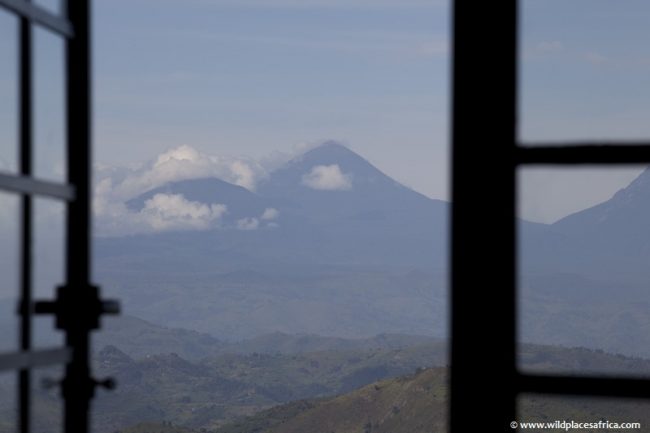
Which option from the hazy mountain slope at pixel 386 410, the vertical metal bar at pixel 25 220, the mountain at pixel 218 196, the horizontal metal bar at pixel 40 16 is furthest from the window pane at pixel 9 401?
the mountain at pixel 218 196

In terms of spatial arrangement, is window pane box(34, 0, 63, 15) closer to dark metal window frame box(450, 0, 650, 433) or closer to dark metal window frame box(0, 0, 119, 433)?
dark metal window frame box(0, 0, 119, 433)

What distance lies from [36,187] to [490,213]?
2.67 ft

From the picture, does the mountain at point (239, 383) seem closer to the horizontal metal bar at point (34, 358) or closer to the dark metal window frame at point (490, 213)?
the horizontal metal bar at point (34, 358)

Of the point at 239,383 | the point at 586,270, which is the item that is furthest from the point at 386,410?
the point at 586,270

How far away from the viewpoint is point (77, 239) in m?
2.19

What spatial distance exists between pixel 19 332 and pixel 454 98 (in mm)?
896

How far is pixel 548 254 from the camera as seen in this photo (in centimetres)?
203

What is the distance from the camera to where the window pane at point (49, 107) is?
2098 millimetres

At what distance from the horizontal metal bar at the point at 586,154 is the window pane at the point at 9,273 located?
2.98ft

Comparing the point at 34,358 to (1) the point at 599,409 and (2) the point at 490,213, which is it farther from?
(1) the point at 599,409

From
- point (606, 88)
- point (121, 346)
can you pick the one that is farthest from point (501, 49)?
point (121, 346)

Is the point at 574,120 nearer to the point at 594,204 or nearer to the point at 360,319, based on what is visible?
the point at 594,204

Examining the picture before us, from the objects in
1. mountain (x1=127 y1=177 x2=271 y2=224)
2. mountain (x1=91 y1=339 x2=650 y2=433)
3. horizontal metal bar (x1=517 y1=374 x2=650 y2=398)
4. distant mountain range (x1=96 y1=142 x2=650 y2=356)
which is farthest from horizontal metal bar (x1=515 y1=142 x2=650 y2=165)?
mountain (x1=127 y1=177 x2=271 y2=224)

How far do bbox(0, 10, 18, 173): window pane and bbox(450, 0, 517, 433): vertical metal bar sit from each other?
0.80 meters
